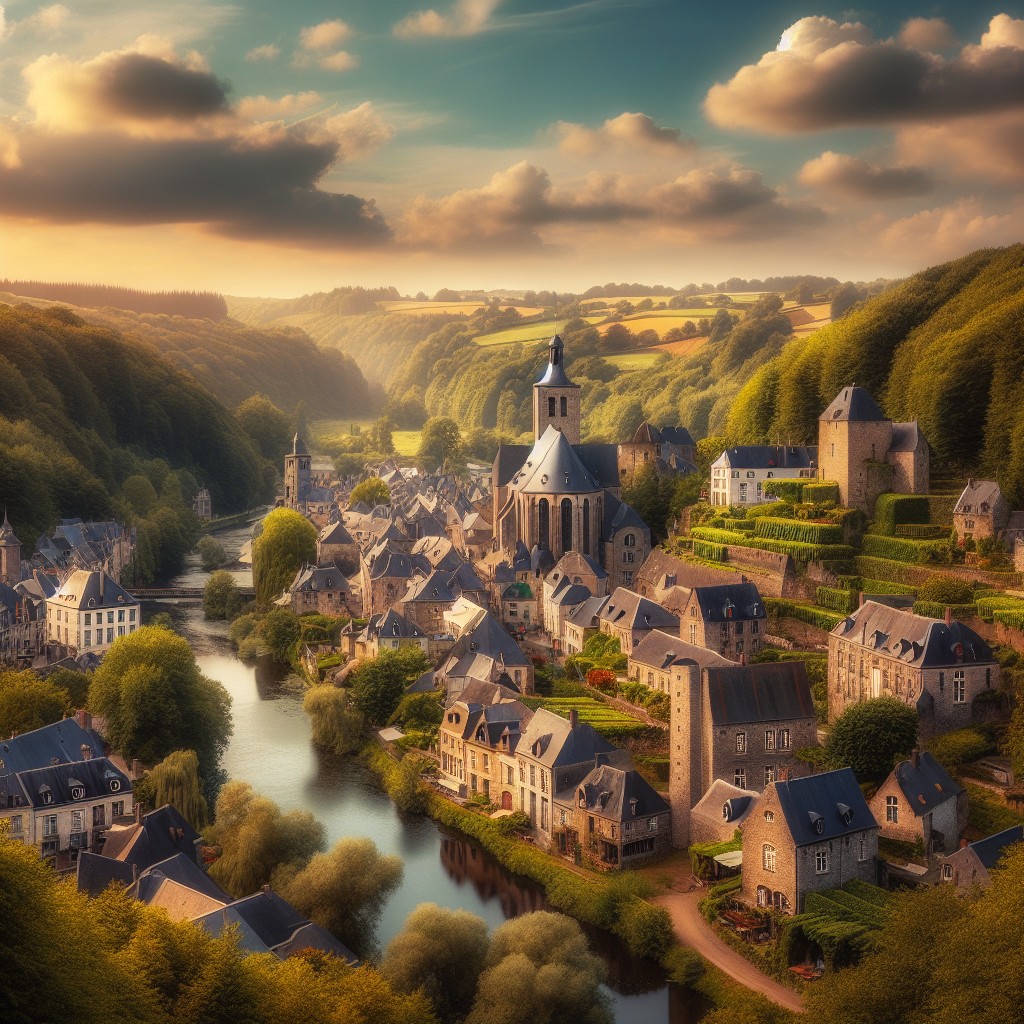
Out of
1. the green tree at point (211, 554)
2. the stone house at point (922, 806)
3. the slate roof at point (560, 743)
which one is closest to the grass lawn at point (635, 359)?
the green tree at point (211, 554)

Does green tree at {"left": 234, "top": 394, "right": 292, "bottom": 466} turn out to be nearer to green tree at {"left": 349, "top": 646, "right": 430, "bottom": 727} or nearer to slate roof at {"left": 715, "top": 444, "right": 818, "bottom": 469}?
slate roof at {"left": 715, "top": 444, "right": 818, "bottom": 469}

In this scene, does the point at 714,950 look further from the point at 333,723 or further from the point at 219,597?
the point at 219,597

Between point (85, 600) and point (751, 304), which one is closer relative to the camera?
point (85, 600)

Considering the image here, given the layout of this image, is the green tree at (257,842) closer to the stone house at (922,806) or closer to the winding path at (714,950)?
the winding path at (714,950)

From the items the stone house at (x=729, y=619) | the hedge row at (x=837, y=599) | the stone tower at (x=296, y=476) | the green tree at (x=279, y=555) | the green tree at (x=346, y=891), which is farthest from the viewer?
the stone tower at (x=296, y=476)

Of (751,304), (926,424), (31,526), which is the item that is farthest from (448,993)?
(751,304)

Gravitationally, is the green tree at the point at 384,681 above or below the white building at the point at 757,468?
below

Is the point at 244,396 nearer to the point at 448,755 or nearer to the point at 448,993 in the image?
the point at 448,755
